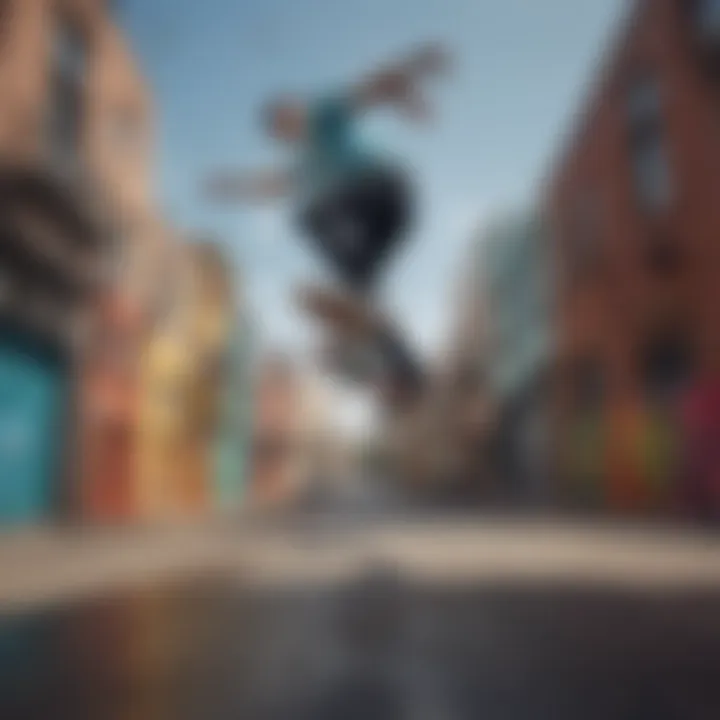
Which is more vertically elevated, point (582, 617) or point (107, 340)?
point (107, 340)

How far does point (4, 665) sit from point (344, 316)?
11.7 ft

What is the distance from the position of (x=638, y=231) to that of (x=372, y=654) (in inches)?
144

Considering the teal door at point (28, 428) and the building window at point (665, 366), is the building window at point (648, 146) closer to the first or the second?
the building window at point (665, 366)

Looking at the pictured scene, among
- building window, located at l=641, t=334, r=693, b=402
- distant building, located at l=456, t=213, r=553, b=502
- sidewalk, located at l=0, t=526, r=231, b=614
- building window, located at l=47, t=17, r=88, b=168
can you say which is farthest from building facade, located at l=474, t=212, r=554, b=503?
building window, located at l=47, t=17, r=88, b=168

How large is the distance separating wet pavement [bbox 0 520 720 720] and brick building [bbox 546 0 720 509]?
1.75 m

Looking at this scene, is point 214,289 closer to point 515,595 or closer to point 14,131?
point 14,131

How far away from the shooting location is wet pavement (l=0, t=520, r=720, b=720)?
179cm

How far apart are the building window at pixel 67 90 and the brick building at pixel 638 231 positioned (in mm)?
4186

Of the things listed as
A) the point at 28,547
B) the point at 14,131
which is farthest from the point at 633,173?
the point at 28,547

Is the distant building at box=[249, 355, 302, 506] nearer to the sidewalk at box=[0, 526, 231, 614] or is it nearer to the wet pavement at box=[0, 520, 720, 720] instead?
the sidewalk at box=[0, 526, 231, 614]

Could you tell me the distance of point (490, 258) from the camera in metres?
6.07

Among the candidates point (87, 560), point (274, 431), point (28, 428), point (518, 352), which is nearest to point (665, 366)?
point (518, 352)

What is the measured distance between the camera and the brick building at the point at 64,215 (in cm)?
471

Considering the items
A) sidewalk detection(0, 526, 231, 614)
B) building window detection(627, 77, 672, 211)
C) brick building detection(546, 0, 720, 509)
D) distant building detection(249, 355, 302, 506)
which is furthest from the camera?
distant building detection(249, 355, 302, 506)
